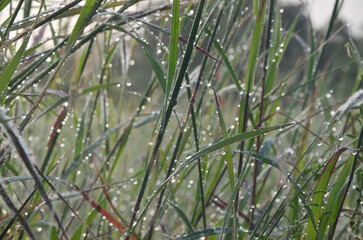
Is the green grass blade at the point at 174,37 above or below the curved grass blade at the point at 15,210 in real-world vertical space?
above

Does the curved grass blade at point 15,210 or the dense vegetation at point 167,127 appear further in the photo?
the dense vegetation at point 167,127

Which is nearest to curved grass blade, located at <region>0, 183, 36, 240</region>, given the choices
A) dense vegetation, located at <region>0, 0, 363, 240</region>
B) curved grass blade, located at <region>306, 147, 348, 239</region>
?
dense vegetation, located at <region>0, 0, 363, 240</region>

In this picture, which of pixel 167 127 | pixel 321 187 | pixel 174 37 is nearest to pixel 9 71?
pixel 174 37

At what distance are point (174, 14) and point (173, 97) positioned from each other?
13 cm

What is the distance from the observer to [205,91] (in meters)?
1.01

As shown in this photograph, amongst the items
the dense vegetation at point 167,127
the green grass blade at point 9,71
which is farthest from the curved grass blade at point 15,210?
the green grass blade at point 9,71

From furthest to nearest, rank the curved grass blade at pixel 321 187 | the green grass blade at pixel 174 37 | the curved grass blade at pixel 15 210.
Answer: the curved grass blade at pixel 321 187 → the green grass blade at pixel 174 37 → the curved grass blade at pixel 15 210

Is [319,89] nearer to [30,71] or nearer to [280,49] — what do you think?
[280,49]

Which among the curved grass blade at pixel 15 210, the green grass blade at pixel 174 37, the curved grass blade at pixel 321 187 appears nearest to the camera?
the curved grass blade at pixel 15 210

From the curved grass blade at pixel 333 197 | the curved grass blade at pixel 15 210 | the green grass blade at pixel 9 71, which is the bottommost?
the curved grass blade at pixel 15 210

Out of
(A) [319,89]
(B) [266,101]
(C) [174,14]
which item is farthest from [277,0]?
(C) [174,14]

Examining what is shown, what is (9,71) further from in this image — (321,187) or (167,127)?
(321,187)

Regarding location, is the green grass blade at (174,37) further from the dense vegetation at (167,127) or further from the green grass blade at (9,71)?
the green grass blade at (9,71)

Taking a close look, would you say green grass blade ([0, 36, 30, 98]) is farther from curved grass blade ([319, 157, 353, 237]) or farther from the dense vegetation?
curved grass blade ([319, 157, 353, 237])
